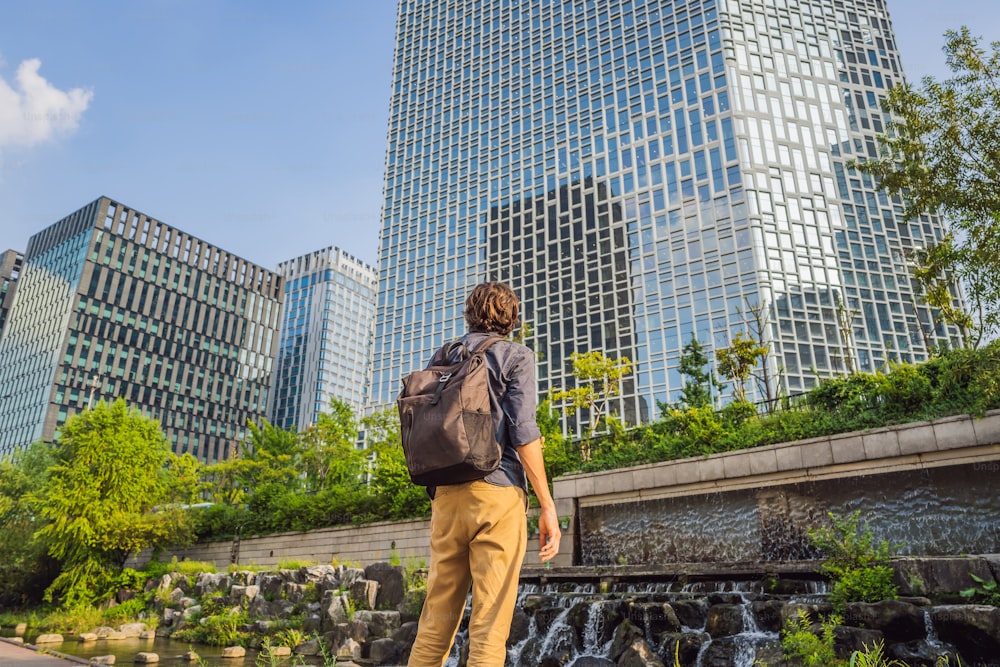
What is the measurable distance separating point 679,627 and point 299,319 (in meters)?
123

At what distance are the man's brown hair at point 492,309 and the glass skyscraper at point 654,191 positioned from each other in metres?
37.4

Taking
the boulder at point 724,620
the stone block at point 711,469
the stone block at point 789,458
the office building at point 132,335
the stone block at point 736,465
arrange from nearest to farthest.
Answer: the boulder at point 724,620
the stone block at point 789,458
the stone block at point 736,465
the stone block at point 711,469
the office building at point 132,335

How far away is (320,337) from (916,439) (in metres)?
117

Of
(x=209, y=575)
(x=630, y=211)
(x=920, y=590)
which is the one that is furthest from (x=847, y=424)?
(x=630, y=211)

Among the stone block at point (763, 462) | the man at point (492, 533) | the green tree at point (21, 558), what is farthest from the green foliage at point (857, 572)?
the green tree at point (21, 558)

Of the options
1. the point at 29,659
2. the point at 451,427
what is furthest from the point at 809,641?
the point at 29,659

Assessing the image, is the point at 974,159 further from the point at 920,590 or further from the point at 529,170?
the point at 529,170

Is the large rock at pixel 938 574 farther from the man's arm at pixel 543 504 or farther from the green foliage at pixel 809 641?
the man's arm at pixel 543 504

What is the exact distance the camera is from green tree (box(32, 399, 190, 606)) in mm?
20219

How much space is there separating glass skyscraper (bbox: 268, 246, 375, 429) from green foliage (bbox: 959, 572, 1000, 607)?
111947 millimetres

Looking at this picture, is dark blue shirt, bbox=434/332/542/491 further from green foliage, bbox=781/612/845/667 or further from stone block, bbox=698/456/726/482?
stone block, bbox=698/456/726/482

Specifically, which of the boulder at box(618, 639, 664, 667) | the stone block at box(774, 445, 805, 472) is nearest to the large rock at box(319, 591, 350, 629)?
the boulder at box(618, 639, 664, 667)

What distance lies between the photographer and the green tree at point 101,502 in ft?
66.3

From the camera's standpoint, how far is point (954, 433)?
10.8 m
